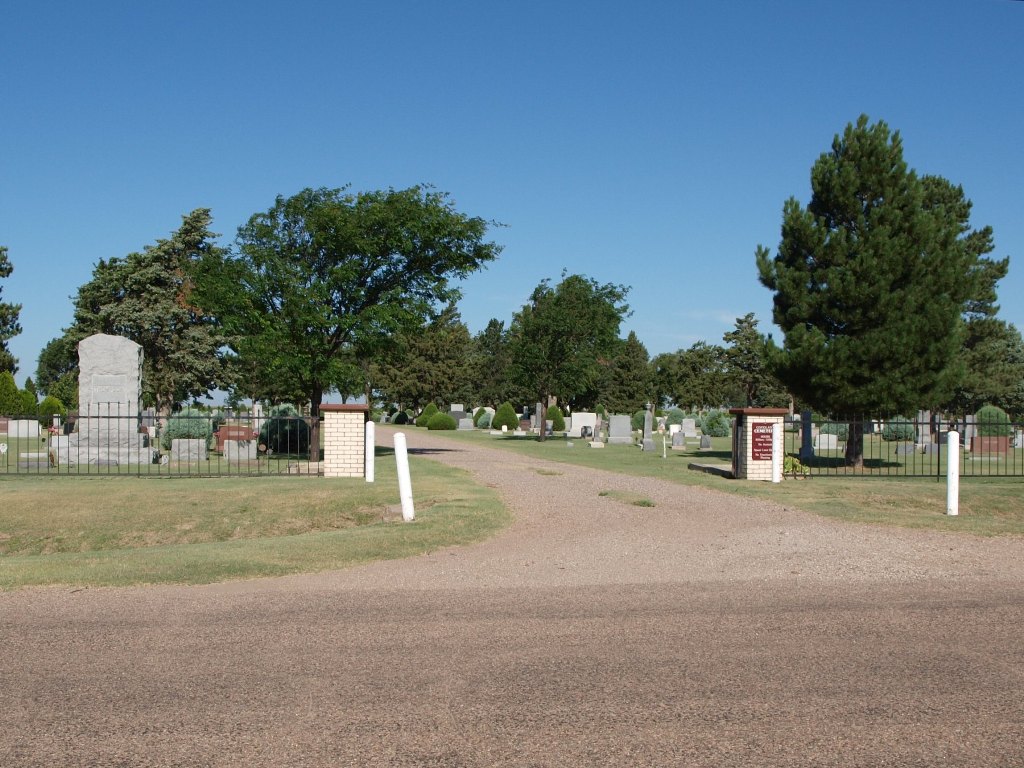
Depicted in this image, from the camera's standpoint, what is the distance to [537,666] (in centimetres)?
537

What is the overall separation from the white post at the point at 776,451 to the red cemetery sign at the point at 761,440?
0.51ft

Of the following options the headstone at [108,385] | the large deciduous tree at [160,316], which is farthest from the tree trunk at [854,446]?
the large deciduous tree at [160,316]

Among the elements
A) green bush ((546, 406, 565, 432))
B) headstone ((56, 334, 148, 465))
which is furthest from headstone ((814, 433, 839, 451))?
headstone ((56, 334, 148, 465))

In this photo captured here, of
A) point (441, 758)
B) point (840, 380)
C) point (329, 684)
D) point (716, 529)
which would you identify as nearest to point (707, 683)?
point (441, 758)

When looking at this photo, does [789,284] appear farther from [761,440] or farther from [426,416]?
[426,416]

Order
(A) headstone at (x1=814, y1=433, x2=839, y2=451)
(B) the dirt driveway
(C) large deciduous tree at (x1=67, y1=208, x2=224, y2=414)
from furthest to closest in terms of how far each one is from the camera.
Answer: (C) large deciduous tree at (x1=67, y1=208, x2=224, y2=414) → (A) headstone at (x1=814, y1=433, x2=839, y2=451) → (B) the dirt driveway

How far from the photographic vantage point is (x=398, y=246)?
26359 mm

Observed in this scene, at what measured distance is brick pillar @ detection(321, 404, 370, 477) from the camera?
17.2 metres

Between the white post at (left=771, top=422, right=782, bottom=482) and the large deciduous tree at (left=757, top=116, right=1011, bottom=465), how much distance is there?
21.9 feet

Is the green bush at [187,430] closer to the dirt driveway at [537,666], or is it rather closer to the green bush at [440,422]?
the dirt driveway at [537,666]

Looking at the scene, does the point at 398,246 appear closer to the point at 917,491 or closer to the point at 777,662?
the point at 917,491

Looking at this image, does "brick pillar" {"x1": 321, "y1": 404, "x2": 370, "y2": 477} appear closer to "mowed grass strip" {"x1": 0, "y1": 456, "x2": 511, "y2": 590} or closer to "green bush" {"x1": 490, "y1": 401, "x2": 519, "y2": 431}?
"mowed grass strip" {"x1": 0, "y1": 456, "x2": 511, "y2": 590}

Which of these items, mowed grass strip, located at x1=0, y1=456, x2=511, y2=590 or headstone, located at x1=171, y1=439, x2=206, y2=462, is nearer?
mowed grass strip, located at x1=0, y1=456, x2=511, y2=590

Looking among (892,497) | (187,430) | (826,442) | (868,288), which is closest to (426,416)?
(826,442)
